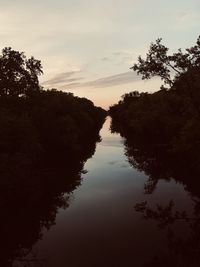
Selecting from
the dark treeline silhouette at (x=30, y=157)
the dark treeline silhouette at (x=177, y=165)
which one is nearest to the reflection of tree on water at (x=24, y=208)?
the dark treeline silhouette at (x=30, y=157)

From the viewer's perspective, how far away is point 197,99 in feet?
121

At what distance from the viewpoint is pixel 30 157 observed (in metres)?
44.8

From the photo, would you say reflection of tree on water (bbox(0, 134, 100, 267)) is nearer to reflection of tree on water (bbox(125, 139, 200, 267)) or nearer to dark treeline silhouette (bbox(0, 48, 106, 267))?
dark treeline silhouette (bbox(0, 48, 106, 267))

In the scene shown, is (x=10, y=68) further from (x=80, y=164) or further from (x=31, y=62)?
(x=80, y=164)

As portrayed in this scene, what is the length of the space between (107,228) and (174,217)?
535 centimetres

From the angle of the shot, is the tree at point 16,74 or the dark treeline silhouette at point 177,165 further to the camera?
the tree at point 16,74

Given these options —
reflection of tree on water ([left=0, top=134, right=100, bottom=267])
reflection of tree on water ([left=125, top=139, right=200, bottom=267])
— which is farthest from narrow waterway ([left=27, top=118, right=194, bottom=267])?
reflection of tree on water ([left=0, top=134, right=100, bottom=267])

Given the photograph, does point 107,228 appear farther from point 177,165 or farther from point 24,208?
point 177,165

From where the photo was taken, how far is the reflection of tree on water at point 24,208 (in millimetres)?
27528

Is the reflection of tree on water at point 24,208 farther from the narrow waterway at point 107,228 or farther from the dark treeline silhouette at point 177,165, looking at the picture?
the dark treeline silhouette at point 177,165

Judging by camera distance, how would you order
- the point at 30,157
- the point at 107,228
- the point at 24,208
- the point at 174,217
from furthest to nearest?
the point at 30,157
the point at 24,208
the point at 174,217
the point at 107,228

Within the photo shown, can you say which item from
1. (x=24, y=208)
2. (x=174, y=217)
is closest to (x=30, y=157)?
(x=24, y=208)

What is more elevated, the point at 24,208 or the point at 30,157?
the point at 30,157

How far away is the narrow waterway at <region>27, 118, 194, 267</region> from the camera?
25.4 metres
